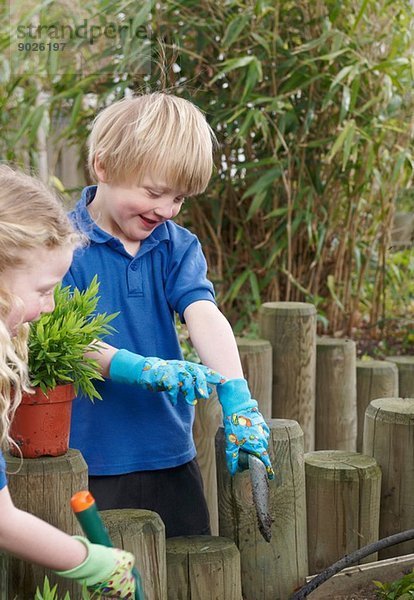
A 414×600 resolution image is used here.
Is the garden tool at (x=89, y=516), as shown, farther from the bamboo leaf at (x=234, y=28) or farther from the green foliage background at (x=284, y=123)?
the bamboo leaf at (x=234, y=28)

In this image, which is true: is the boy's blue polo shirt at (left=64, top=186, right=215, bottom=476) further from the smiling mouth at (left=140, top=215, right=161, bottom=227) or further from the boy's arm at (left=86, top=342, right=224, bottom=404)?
the boy's arm at (left=86, top=342, right=224, bottom=404)

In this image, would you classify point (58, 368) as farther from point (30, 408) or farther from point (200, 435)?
point (200, 435)

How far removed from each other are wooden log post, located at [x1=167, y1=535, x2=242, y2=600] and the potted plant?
335 millimetres

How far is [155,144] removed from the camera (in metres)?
2.14

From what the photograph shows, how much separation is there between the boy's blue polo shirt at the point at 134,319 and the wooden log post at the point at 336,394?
124cm

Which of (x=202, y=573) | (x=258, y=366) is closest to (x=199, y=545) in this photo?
(x=202, y=573)

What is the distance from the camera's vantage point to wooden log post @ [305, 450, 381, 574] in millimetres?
2307

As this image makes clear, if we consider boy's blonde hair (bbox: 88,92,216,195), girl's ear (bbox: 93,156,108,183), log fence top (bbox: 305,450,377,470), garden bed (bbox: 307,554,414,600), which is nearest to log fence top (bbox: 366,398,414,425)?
log fence top (bbox: 305,450,377,470)

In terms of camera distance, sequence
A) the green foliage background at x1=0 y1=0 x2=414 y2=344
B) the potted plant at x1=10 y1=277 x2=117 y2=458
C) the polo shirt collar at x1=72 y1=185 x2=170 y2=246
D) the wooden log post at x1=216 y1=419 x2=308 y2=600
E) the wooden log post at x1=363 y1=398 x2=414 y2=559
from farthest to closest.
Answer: the green foliage background at x1=0 y1=0 x2=414 y2=344, the wooden log post at x1=363 y1=398 x2=414 y2=559, the polo shirt collar at x1=72 y1=185 x2=170 y2=246, the wooden log post at x1=216 y1=419 x2=308 y2=600, the potted plant at x1=10 y1=277 x2=117 y2=458

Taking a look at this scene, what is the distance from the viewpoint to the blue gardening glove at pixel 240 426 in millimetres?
1932

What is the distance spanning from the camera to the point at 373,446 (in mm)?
A: 2467

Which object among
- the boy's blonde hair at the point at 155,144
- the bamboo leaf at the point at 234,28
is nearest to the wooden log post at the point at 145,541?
the boy's blonde hair at the point at 155,144

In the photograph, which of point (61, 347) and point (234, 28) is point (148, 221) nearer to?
point (61, 347)

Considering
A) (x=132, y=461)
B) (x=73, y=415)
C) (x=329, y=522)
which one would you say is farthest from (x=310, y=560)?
(x=73, y=415)
